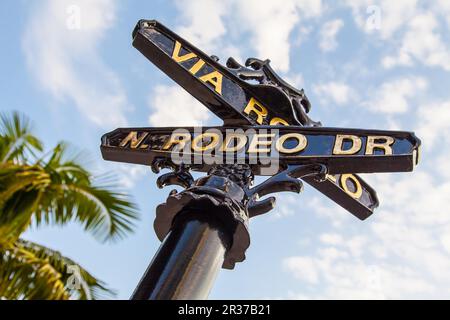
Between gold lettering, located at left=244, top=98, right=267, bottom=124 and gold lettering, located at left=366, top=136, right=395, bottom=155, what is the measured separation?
1.42 metres

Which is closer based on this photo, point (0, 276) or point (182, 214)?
point (0, 276)

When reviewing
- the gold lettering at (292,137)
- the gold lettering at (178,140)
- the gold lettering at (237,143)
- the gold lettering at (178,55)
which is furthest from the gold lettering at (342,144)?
the gold lettering at (178,55)

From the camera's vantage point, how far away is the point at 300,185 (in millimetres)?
A: 5953

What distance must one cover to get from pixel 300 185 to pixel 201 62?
2522 millimetres

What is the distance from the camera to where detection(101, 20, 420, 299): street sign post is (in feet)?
16.6

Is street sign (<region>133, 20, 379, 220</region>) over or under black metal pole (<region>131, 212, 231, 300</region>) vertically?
over

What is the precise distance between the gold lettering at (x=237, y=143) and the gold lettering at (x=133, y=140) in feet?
2.74

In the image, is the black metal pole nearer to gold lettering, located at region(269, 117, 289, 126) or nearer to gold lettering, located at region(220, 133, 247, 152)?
gold lettering, located at region(220, 133, 247, 152)

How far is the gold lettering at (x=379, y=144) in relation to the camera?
630 centimetres

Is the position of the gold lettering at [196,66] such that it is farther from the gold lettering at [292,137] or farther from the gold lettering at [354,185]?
the gold lettering at [354,185]

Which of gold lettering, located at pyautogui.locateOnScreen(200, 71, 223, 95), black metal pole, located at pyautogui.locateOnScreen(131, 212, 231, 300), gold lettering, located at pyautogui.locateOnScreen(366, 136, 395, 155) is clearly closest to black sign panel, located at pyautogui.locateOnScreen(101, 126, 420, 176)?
gold lettering, located at pyautogui.locateOnScreen(366, 136, 395, 155)

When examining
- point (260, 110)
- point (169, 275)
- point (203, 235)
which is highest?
point (260, 110)
